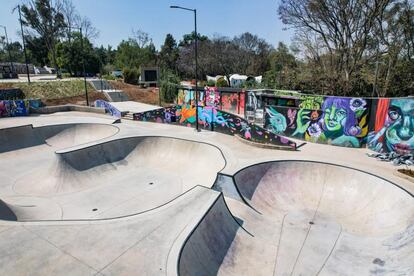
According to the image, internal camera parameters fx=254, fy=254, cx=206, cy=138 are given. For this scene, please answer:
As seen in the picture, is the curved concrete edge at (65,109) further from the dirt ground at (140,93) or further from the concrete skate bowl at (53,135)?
the dirt ground at (140,93)

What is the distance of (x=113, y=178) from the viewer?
14.0m

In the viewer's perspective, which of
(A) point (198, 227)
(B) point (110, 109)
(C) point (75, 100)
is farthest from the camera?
(C) point (75, 100)

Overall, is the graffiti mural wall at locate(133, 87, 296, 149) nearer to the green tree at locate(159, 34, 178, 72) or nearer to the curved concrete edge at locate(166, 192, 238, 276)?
the curved concrete edge at locate(166, 192, 238, 276)

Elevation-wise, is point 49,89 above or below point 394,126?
above

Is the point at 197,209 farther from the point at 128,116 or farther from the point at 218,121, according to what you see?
the point at 128,116

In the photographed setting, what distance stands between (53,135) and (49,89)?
15.3 metres

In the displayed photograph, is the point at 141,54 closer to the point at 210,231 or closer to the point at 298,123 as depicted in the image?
the point at 298,123

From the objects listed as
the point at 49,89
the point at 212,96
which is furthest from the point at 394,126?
the point at 49,89

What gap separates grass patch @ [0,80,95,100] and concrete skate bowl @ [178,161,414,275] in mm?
29282

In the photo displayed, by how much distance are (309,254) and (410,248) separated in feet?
9.14

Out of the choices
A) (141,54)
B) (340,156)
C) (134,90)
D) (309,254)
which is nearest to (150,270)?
(309,254)

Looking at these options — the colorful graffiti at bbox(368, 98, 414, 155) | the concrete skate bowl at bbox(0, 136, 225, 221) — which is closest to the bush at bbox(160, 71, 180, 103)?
the concrete skate bowl at bbox(0, 136, 225, 221)

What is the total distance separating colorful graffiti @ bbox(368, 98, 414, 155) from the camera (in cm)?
1320

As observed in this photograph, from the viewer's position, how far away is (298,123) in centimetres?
1738
